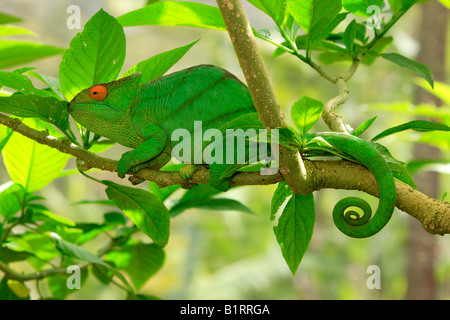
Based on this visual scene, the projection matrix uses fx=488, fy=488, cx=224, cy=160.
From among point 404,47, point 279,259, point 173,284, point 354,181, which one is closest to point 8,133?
point 354,181

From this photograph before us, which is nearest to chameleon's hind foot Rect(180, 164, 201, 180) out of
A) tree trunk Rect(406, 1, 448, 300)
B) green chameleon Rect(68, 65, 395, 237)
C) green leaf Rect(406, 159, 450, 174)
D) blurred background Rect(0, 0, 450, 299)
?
green chameleon Rect(68, 65, 395, 237)

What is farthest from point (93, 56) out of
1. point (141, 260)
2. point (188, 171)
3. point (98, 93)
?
point (141, 260)

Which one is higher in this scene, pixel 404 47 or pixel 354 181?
pixel 404 47

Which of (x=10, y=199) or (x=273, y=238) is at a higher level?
(x=273, y=238)

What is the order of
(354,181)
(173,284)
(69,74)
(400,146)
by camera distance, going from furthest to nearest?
(173,284), (400,146), (69,74), (354,181)

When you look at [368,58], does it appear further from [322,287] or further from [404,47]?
[322,287]

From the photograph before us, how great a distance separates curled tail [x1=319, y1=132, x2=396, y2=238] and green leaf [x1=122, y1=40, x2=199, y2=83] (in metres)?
0.26

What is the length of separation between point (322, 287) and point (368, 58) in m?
7.75

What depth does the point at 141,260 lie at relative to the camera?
943 millimetres

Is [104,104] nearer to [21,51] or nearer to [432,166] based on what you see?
[21,51]

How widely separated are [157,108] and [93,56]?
112 mm

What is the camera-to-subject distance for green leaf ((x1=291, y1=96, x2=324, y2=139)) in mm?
504

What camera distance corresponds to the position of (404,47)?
5.16 metres

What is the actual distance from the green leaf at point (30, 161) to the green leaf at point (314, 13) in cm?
45
